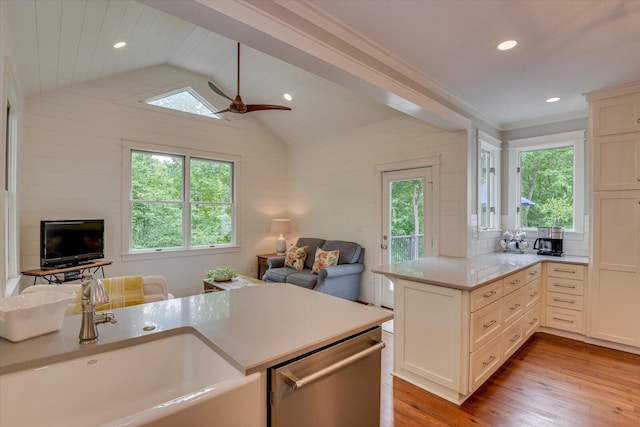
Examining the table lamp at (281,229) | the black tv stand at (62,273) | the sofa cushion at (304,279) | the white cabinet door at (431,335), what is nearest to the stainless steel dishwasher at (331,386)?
the white cabinet door at (431,335)

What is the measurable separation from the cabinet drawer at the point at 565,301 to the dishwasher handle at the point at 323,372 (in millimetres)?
3215

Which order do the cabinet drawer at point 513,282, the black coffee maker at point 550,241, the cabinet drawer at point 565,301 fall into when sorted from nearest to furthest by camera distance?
the cabinet drawer at point 513,282, the cabinet drawer at point 565,301, the black coffee maker at point 550,241

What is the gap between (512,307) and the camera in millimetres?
2896

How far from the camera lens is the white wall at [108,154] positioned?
154 inches

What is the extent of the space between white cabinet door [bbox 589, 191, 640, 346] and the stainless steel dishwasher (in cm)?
316

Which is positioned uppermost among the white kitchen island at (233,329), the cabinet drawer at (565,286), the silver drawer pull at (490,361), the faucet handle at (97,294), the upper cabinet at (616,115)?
the upper cabinet at (616,115)

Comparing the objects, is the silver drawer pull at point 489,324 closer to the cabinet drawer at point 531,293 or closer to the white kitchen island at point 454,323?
the white kitchen island at point 454,323

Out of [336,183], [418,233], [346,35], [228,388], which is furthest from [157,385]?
[336,183]

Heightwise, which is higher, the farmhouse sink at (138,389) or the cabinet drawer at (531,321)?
the farmhouse sink at (138,389)

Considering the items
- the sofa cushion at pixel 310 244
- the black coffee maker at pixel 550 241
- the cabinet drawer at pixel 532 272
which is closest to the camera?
the cabinet drawer at pixel 532 272

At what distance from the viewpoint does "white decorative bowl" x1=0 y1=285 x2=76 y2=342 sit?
114 centimetres

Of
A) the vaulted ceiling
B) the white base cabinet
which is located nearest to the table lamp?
A: the vaulted ceiling

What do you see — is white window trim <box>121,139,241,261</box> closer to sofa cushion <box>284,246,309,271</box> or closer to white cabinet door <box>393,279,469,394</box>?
sofa cushion <box>284,246,309,271</box>

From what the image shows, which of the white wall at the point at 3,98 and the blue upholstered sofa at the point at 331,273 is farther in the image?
the blue upholstered sofa at the point at 331,273
